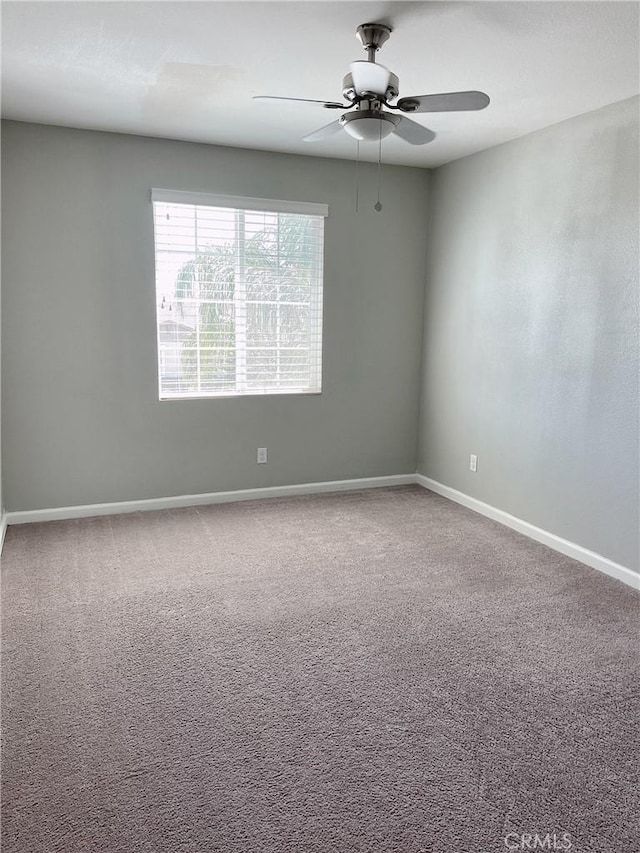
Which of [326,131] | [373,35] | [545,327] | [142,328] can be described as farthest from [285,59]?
[545,327]

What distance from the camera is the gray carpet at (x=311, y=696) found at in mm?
1673

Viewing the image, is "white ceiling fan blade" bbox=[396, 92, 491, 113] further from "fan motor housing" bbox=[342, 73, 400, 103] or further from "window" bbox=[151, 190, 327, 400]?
"window" bbox=[151, 190, 327, 400]

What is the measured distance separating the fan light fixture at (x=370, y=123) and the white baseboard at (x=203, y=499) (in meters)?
2.72

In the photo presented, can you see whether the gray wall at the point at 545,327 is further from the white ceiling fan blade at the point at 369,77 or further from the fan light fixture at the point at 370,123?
the white ceiling fan blade at the point at 369,77

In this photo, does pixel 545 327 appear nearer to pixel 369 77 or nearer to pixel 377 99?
pixel 377 99

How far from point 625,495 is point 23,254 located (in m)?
3.74

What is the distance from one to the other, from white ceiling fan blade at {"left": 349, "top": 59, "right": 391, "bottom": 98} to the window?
2.01m

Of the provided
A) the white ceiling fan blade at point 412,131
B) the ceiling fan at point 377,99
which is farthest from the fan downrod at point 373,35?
the white ceiling fan blade at point 412,131

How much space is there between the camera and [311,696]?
2207mm

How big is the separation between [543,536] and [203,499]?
7.58 feet

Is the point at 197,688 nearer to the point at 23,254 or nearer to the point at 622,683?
the point at 622,683

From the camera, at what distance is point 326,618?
9.11 feet

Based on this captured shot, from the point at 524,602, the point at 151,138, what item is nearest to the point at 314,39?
the point at 151,138

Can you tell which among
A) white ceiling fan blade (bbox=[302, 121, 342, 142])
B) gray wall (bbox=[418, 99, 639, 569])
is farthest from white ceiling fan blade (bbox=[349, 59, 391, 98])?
gray wall (bbox=[418, 99, 639, 569])
